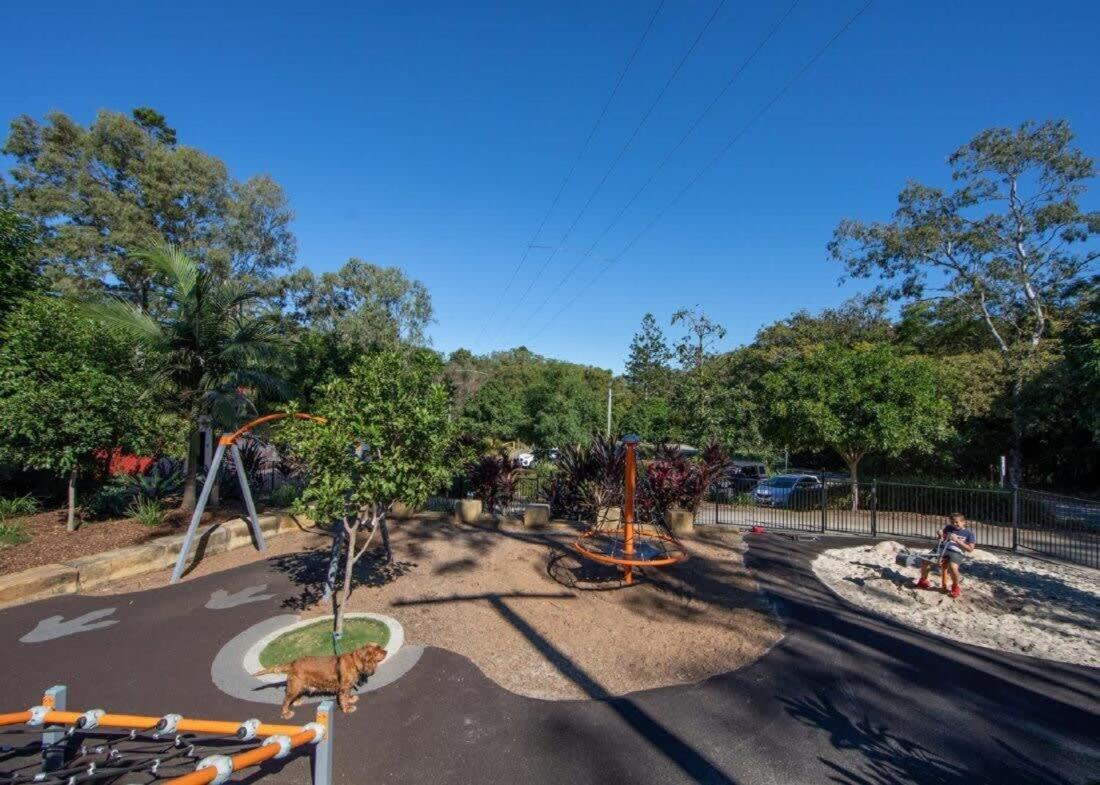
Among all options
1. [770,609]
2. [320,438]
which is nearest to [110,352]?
[320,438]

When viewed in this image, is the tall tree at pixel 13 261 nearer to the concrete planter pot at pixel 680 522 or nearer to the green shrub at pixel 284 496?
the green shrub at pixel 284 496

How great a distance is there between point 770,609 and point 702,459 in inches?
296

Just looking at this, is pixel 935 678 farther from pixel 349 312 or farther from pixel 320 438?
pixel 349 312

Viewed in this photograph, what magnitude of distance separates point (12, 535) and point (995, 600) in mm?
15274

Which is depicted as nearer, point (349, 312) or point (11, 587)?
point (11, 587)

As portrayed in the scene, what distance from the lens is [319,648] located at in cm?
542

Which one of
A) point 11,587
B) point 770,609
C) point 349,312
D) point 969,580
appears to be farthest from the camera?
point 349,312

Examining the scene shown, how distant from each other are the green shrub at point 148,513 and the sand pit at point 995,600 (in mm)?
11945

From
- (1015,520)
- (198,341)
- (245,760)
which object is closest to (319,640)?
(245,760)

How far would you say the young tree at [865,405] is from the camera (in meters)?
14.1

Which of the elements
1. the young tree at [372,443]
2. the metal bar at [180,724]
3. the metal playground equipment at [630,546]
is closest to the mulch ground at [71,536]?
the young tree at [372,443]

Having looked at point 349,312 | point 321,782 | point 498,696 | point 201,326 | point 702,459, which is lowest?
point 498,696

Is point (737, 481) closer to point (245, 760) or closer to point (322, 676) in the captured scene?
point (322, 676)

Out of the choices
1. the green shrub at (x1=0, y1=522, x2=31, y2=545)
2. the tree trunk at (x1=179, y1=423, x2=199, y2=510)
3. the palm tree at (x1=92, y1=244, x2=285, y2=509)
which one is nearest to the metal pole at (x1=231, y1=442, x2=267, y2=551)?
the palm tree at (x1=92, y1=244, x2=285, y2=509)
